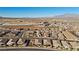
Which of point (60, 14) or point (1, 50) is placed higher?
point (60, 14)

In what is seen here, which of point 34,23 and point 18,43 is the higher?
point 34,23

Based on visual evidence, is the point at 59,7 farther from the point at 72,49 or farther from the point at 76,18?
the point at 72,49

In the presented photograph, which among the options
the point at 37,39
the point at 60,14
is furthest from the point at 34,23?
the point at 60,14

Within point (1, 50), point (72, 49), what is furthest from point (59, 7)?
point (1, 50)
